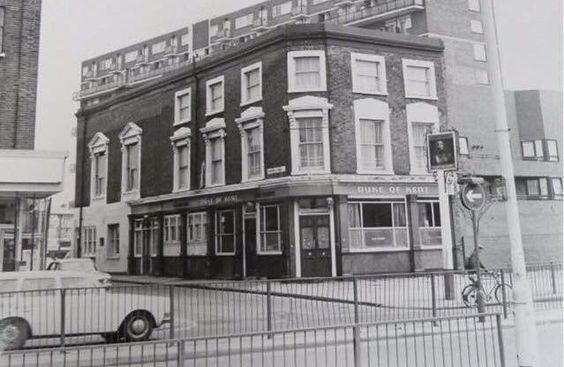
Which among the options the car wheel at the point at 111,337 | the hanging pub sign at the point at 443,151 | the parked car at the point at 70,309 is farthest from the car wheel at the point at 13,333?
the hanging pub sign at the point at 443,151

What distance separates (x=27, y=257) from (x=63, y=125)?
3661 millimetres

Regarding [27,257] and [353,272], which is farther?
[353,272]

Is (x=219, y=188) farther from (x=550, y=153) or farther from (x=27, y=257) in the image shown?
(x=550, y=153)

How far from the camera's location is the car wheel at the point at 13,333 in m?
6.27

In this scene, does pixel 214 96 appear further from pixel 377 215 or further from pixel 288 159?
pixel 377 215

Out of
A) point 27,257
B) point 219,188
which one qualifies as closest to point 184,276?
point 219,188

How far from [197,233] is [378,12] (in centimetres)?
1629

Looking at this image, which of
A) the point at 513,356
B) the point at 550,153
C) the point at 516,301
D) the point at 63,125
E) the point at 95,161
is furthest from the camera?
the point at 550,153

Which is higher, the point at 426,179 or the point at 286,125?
the point at 286,125

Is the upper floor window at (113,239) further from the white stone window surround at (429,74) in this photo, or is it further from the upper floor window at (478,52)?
the upper floor window at (478,52)

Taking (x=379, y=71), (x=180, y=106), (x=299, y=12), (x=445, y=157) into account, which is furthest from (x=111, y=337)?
(x=299, y=12)

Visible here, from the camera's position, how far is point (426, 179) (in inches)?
675

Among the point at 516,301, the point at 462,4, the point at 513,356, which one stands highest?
the point at 462,4

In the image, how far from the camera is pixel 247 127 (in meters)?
18.0
